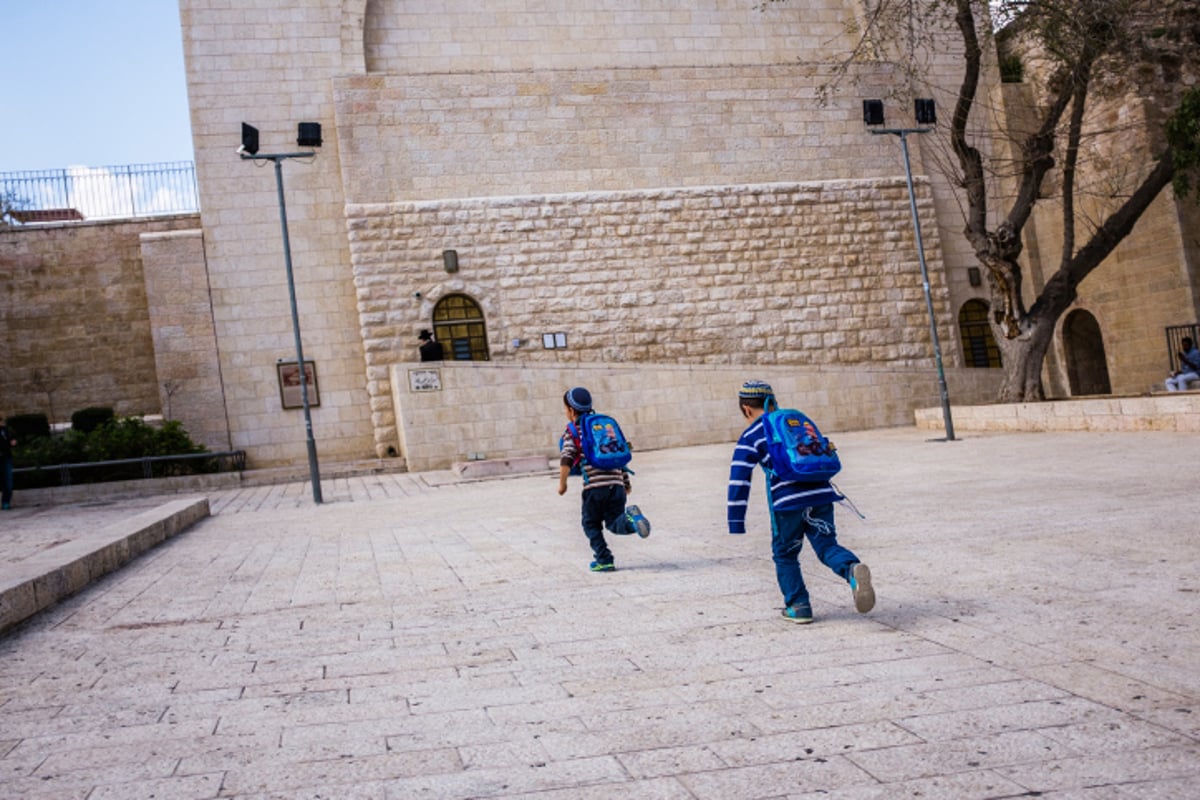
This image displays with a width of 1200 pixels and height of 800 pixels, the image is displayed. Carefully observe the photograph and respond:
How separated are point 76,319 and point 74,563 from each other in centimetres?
1673

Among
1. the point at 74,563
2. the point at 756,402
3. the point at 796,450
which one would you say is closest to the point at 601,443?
the point at 756,402

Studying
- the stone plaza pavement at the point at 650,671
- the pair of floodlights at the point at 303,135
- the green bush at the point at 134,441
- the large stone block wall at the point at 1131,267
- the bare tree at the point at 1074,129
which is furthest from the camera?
the large stone block wall at the point at 1131,267

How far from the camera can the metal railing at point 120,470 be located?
1856 centimetres

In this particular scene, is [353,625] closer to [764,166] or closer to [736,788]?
[736,788]

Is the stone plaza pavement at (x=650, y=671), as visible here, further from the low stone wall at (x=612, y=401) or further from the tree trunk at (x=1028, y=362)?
the low stone wall at (x=612, y=401)

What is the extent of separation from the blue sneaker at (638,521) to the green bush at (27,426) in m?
17.2

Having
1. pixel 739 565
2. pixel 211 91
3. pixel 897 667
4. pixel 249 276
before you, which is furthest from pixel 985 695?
pixel 211 91

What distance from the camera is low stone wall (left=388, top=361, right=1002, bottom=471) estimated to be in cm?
2028

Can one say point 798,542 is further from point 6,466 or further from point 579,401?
point 6,466

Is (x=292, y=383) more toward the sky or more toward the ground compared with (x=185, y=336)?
more toward the ground

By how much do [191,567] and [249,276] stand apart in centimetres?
Result: 1338

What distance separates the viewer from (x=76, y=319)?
22.5m

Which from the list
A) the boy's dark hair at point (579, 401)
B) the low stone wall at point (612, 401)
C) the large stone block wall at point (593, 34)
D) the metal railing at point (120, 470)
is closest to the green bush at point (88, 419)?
the metal railing at point (120, 470)

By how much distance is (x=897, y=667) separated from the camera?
3.92 metres
